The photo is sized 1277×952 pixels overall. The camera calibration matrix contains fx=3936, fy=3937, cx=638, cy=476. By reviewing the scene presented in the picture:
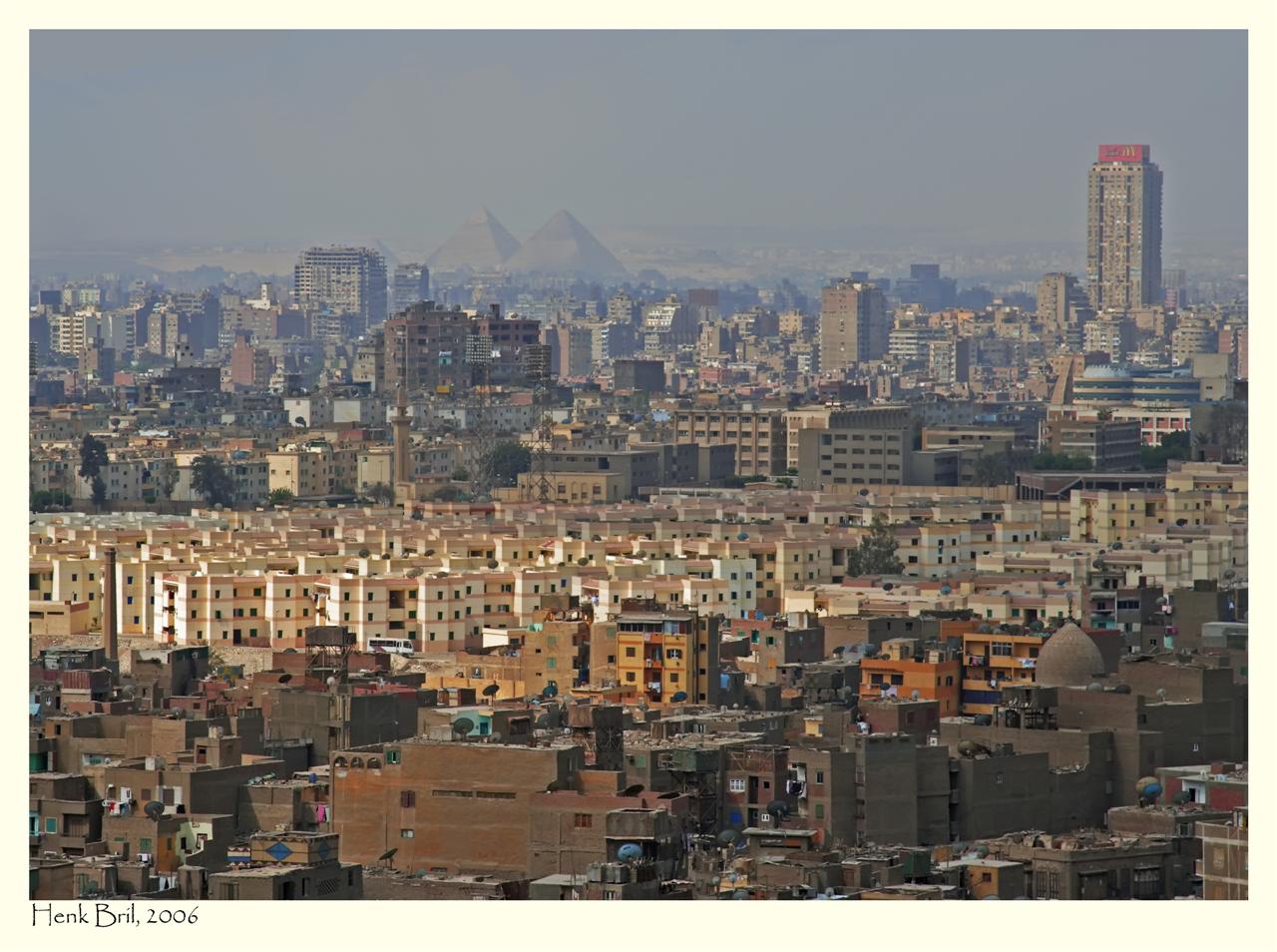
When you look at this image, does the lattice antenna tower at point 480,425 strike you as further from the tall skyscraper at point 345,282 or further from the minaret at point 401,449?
the tall skyscraper at point 345,282

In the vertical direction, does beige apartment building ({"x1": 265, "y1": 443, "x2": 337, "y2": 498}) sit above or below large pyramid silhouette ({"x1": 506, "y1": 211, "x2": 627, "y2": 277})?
below

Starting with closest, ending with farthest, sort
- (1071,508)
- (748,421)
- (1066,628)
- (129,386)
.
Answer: (1066,628) → (1071,508) → (748,421) → (129,386)

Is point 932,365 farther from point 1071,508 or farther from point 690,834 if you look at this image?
point 690,834

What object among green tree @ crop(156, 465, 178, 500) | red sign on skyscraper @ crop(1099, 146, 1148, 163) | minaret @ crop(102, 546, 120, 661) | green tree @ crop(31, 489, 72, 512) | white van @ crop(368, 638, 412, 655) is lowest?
white van @ crop(368, 638, 412, 655)

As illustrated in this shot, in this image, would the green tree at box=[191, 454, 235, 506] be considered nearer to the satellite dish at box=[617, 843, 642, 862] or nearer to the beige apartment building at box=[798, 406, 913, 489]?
the beige apartment building at box=[798, 406, 913, 489]

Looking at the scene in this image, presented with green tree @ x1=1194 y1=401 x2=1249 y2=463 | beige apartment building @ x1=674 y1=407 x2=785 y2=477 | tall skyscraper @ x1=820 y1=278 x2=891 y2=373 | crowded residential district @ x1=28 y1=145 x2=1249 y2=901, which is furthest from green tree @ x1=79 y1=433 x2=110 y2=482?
tall skyscraper @ x1=820 y1=278 x2=891 y2=373
